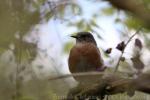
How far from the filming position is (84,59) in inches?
136

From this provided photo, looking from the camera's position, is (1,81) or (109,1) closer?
(109,1)

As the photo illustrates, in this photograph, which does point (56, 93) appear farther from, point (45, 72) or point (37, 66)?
point (37, 66)

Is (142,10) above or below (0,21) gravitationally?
Answer: below

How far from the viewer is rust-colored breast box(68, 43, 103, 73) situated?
3247mm

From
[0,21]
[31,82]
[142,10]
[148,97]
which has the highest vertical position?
[0,21]

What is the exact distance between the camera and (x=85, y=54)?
3.45m

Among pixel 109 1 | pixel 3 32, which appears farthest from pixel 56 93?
pixel 109 1

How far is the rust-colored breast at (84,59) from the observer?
3247mm

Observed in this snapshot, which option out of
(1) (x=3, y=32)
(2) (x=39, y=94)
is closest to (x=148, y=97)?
(2) (x=39, y=94)

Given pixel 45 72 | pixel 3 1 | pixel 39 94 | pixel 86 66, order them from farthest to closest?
pixel 86 66, pixel 45 72, pixel 39 94, pixel 3 1

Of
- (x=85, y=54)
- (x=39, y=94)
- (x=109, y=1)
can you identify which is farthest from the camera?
(x=85, y=54)

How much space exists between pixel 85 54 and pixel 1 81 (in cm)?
138

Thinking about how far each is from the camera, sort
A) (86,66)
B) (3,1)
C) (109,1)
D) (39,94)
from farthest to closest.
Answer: (86,66), (39,94), (3,1), (109,1)

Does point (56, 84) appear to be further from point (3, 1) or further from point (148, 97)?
point (3, 1)
